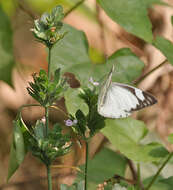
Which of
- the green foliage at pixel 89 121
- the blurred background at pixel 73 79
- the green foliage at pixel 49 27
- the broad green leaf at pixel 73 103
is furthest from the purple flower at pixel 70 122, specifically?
the blurred background at pixel 73 79

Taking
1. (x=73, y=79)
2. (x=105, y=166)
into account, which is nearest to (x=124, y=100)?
(x=105, y=166)

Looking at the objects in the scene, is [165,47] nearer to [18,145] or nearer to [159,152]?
[159,152]

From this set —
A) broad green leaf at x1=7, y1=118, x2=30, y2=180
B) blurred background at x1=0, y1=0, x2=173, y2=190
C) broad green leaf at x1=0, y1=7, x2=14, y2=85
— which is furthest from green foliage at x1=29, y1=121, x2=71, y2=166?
blurred background at x1=0, y1=0, x2=173, y2=190

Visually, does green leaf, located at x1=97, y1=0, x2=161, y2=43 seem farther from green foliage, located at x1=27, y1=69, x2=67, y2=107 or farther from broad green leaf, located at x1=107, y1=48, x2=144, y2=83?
green foliage, located at x1=27, y1=69, x2=67, y2=107

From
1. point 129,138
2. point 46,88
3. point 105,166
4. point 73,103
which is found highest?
point 46,88

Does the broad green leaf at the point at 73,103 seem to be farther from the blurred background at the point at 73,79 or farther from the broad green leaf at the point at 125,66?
the blurred background at the point at 73,79
